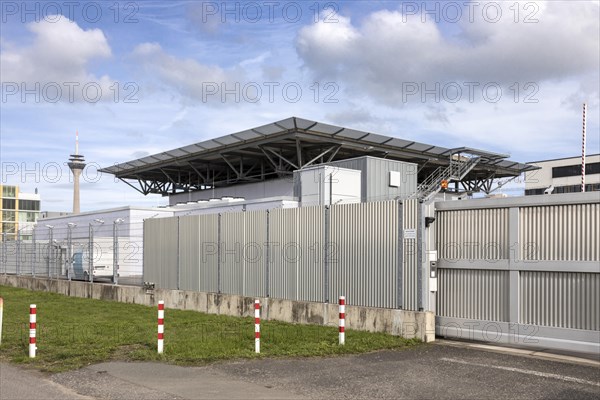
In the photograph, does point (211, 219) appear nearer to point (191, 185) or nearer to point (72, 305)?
point (72, 305)

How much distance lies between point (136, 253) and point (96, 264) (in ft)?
12.6

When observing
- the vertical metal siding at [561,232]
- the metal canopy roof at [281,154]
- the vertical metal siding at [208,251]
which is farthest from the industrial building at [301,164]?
the vertical metal siding at [561,232]

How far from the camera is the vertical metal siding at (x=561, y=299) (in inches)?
407

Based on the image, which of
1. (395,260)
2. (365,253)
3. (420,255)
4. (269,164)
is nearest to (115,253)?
(365,253)

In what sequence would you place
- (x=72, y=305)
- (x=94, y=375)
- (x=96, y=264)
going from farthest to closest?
1. (x=96, y=264)
2. (x=72, y=305)
3. (x=94, y=375)

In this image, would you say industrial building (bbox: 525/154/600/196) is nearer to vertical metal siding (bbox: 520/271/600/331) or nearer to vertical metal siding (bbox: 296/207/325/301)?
vertical metal siding (bbox: 296/207/325/301)

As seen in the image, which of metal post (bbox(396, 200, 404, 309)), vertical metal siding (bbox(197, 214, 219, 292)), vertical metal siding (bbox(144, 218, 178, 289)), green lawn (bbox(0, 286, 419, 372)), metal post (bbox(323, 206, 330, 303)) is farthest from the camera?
vertical metal siding (bbox(144, 218, 178, 289))

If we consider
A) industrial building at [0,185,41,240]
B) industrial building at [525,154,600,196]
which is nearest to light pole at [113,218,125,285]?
industrial building at [525,154,600,196]

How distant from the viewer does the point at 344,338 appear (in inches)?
461

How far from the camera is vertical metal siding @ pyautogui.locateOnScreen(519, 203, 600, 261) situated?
10391 millimetres

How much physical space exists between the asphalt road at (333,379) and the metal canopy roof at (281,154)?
72.7ft

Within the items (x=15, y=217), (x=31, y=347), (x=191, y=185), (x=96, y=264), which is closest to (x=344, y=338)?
(x=31, y=347)

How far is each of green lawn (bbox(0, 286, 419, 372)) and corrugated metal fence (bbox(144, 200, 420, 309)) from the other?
100 centimetres

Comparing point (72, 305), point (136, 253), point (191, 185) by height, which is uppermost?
point (191, 185)
